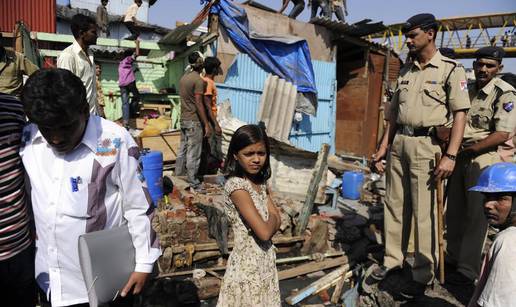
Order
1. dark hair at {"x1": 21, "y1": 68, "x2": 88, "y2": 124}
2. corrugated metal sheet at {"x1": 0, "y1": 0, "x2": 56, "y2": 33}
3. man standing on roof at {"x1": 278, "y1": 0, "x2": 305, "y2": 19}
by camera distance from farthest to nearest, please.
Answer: corrugated metal sheet at {"x1": 0, "y1": 0, "x2": 56, "y2": 33}
man standing on roof at {"x1": 278, "y1": 0, "x2": 305, "y2": 19}
dark hair at {"x1": 21, "y1": 68, "x2": 88, "y2": 124}

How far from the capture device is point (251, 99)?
8250 mm

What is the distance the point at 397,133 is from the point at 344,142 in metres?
8.09

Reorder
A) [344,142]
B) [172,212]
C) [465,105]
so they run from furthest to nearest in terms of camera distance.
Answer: [344,142], [172,212], [465,105]

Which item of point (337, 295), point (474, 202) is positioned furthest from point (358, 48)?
point (337, 295)

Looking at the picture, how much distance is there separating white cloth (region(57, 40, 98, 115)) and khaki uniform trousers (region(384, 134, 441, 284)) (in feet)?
10.7

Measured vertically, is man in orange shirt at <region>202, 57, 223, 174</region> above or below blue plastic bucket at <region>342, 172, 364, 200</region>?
above

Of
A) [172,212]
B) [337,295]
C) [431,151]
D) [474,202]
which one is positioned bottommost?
[337,295]

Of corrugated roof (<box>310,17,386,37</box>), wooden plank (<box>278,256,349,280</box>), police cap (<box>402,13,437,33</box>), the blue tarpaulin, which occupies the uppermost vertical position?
corrugated roof (<box>310,17,386,37</box>)

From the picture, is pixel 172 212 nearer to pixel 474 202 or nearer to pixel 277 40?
pixel 474 202

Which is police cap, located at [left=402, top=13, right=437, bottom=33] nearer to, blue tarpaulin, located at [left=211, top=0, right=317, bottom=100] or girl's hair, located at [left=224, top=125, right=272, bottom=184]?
girl's hair, located at [left=224, top=125, right=272, bottom=184]

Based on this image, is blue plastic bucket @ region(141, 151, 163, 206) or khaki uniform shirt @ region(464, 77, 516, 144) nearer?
khaki uniform shirt @ region(464, 77, 516, 144)

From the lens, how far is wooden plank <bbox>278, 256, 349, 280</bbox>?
161 inches

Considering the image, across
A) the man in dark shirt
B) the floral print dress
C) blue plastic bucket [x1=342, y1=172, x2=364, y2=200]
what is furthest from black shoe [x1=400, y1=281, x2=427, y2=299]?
blue plastic bucket [x1=342, y1=172, x2=364, y2=200]

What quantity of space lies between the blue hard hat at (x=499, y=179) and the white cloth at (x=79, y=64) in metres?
3.56
